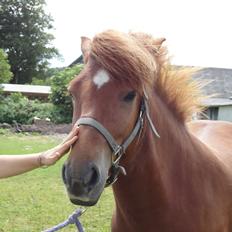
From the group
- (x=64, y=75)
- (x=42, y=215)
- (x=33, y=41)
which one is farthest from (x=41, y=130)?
(x=33, y=41)

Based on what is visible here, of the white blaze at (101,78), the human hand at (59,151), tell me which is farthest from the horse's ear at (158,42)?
the human hand at (59,151)

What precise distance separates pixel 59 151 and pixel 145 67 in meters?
0.70

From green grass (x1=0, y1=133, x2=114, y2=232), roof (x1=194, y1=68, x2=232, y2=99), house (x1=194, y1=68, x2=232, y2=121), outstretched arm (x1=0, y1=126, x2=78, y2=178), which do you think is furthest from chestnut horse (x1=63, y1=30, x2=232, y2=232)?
roof (x1=194, y1=68, x2=232, y2=99)

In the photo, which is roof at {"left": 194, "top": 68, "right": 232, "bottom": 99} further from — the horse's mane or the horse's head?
the horse's head

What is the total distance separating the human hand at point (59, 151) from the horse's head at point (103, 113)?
0.15ft

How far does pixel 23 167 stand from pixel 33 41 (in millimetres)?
52470

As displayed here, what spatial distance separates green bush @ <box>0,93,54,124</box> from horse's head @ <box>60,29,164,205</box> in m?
25.9

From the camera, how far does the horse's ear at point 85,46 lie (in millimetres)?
2529

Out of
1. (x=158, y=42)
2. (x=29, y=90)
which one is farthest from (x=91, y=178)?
(x=29, y=90)

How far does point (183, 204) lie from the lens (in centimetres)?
266

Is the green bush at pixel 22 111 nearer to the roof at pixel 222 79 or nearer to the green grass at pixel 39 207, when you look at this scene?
the roof at pixel 222 79

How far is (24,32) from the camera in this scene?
53219 mm

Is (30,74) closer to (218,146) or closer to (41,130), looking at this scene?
(41,130)

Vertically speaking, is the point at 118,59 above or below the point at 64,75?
above
